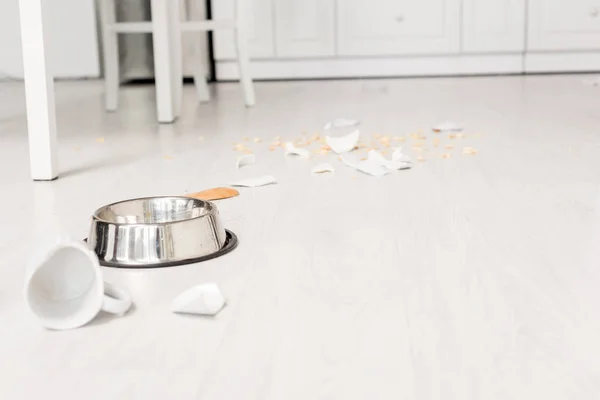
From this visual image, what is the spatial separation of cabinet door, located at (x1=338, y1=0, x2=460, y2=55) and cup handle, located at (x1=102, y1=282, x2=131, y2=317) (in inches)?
128

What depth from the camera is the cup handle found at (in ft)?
2.89

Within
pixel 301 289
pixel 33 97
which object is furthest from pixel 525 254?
pixel 33 97


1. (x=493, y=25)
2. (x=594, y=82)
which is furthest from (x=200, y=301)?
(x=493, y=25)

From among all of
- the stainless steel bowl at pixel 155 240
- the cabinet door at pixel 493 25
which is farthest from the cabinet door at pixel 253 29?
the stainless steel bowl at pixel 155 240

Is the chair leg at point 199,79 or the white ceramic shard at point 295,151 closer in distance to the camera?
the white ceramic shard at point 295,151

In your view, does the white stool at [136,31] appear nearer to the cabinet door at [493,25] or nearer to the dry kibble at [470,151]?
the dry kibble at [470,151]

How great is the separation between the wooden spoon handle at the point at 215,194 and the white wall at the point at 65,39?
2902 mm

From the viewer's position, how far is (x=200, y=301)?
886mm

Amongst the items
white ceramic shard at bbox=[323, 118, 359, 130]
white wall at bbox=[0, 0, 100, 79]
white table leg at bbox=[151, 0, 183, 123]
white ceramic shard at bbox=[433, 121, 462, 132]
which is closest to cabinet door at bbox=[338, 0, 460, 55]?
white wall at bbox=[0, 0, 100, 79]

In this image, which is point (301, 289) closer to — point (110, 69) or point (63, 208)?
point (63, 208)

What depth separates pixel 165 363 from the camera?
29.8 inches

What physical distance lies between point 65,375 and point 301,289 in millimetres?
314

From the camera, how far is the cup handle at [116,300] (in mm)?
879

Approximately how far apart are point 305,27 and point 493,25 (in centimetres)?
92
